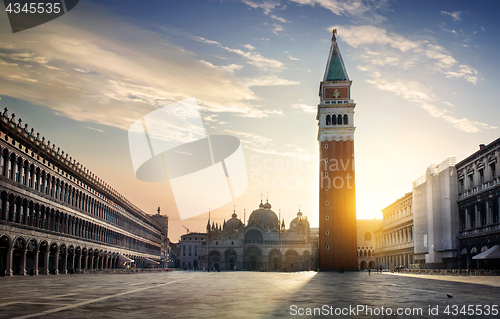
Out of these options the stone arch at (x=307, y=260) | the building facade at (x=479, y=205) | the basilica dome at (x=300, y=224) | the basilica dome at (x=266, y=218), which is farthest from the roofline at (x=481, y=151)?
the basilica dome at (x=266, y=218)

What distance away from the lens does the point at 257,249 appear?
11825 cm

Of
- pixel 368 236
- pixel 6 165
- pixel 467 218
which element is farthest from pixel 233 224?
pixel 6 165

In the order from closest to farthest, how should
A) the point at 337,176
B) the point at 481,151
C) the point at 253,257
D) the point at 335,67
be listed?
the point at 481,151, the point at 337,176, the point at 335,67, the point at 253,257

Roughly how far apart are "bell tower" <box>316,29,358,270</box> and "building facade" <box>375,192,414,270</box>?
951cm

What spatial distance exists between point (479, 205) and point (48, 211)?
4618 centimetres

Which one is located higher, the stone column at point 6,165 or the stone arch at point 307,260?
the stone column at point 6,165

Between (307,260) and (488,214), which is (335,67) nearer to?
(488,214)

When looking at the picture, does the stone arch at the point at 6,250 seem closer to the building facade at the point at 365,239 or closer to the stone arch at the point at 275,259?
the stone arch at the point at 275,259

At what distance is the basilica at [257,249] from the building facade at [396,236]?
63.1 ft

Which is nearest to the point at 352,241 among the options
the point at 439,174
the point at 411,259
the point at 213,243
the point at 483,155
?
the point at 411,259

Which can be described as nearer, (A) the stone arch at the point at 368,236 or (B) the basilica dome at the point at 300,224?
(A) the stone arch at the point at 368,236

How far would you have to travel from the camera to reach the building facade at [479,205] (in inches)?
1839

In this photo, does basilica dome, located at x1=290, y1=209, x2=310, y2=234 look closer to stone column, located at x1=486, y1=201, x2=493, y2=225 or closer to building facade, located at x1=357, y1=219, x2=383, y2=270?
building facade, located at x1=357, y1=219, x2=383, y2=270

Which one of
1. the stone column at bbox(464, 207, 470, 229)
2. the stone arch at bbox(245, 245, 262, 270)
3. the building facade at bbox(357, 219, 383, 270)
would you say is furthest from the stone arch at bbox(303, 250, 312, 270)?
the stone column at bbox(464, 207, 470, 229)
